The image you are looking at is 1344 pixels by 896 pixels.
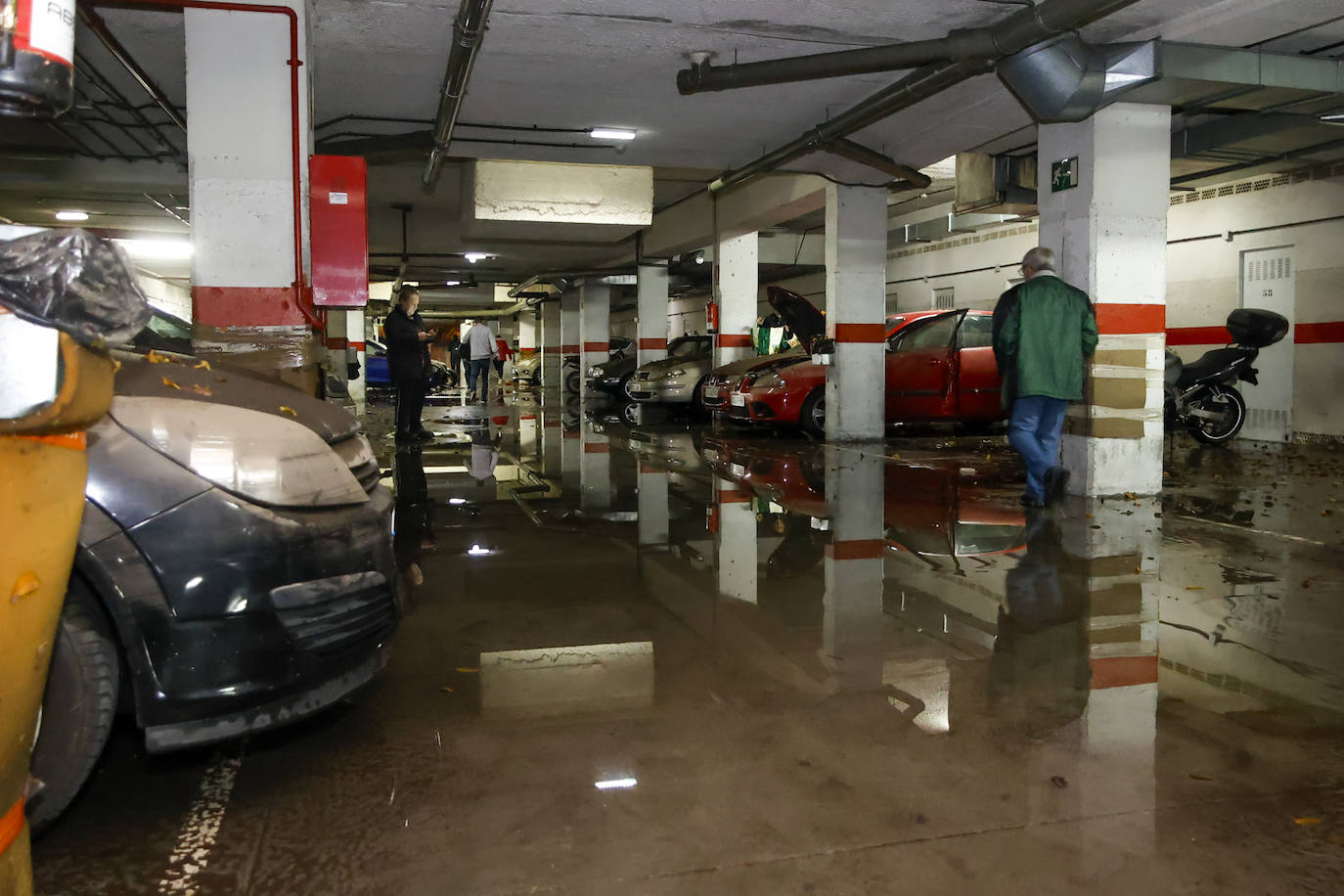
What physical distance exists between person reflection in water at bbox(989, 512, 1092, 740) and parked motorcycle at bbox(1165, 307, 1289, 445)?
640 cm

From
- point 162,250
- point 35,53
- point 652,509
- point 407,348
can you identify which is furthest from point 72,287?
point 162,250

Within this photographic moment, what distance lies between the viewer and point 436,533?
19.3 feet

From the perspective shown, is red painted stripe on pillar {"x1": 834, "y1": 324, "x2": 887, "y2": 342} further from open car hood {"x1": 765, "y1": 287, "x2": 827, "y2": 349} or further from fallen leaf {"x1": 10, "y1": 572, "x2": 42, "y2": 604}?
fallen leaf {"x1": 10, "y1": 572, "x2": 42, "y2": 604}

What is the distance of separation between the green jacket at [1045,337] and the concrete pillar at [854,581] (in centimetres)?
133

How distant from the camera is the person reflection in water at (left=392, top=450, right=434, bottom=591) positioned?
4.92 m

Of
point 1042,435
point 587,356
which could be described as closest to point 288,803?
point 1042,435

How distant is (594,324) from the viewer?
83.7 feet

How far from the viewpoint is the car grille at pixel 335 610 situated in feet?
7.90

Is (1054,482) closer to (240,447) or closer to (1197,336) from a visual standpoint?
(240,447)

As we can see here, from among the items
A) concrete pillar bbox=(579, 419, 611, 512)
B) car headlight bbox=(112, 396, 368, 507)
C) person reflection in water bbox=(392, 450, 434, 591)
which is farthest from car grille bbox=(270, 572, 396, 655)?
concrete pillar bbox=(579, 419, 611, 512)

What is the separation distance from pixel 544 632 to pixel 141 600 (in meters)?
1.82

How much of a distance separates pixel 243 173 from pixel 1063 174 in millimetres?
5785

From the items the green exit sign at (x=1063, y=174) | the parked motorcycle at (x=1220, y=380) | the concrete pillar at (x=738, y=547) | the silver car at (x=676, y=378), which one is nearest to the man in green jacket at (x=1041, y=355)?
the green exit sign at (x=1063, y=174)

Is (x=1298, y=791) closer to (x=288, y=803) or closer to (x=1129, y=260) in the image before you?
(x=288, y=803)
